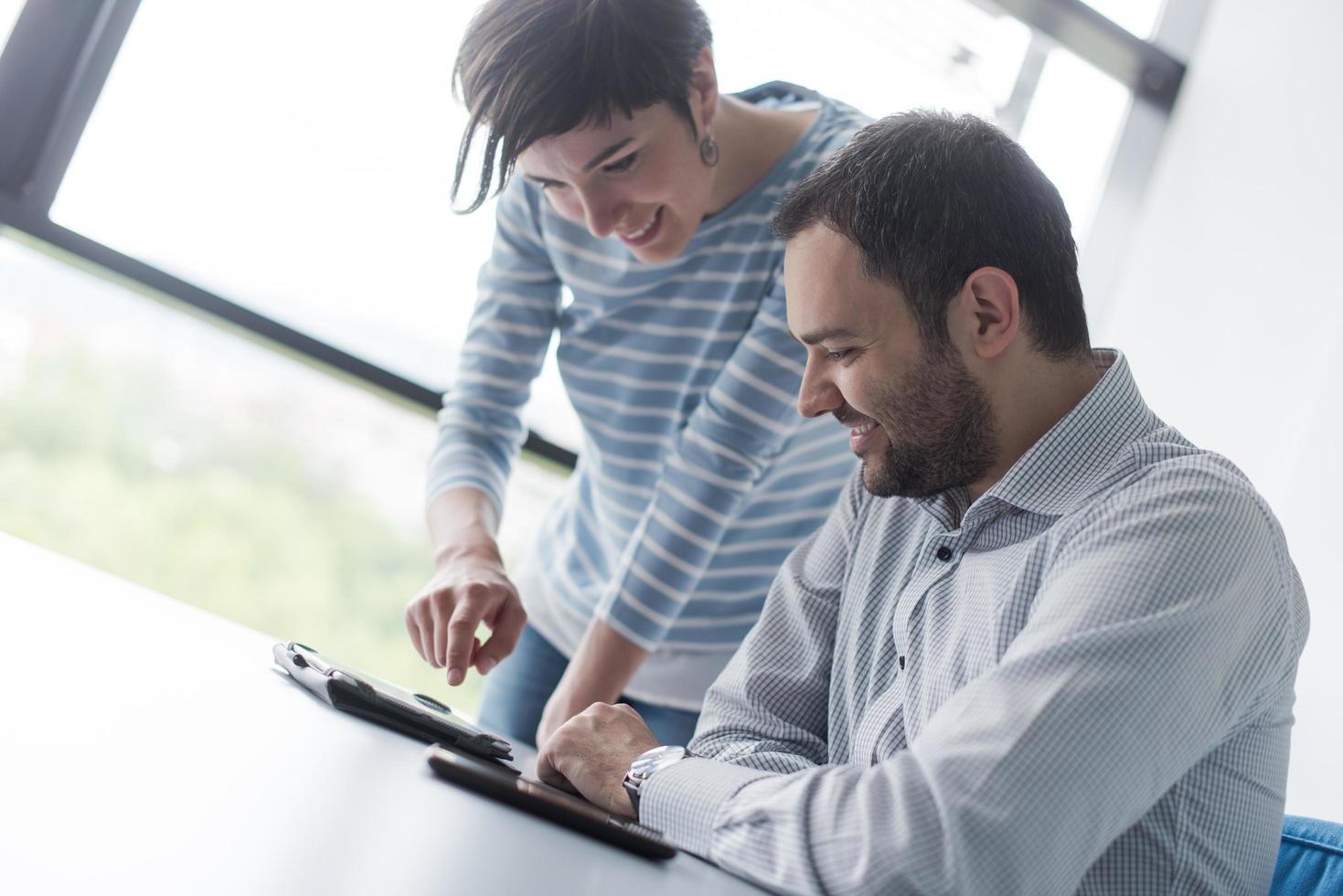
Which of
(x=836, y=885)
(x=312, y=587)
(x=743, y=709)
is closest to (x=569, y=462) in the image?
(x=743, y=709)

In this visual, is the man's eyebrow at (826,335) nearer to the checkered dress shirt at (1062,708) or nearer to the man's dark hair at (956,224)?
the man's dark hair at (956,224)

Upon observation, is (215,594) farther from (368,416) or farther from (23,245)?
(23,245)

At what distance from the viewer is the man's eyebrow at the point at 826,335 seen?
109 centimetres

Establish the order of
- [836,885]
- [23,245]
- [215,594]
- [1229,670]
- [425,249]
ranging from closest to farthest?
[836,885], [1229,670], [23,245], [425,249], [215,594]

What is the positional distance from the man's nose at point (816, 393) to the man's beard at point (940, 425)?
6 cm

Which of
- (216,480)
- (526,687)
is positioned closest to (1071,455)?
(526,687)

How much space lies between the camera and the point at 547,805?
0.75 metres

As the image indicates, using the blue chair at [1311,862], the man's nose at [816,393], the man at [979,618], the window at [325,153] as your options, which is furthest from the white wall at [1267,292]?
the man's nose at [816,393]

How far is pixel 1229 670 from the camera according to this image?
2.69 feet

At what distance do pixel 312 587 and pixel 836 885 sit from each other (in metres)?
3.07

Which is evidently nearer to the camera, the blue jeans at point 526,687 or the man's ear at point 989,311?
the man's ear at point 989,311

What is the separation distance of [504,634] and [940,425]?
58cm

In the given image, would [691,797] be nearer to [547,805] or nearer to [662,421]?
[547,805]

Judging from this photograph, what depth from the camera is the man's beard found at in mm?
1069
